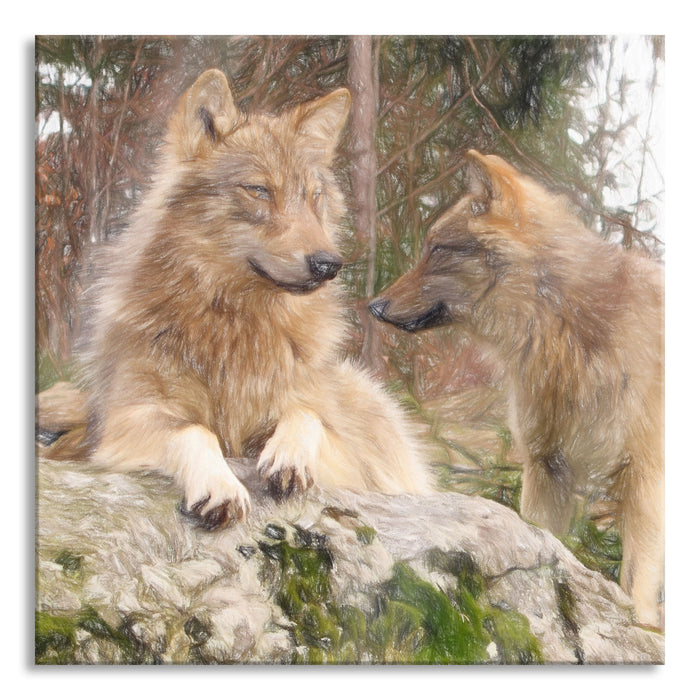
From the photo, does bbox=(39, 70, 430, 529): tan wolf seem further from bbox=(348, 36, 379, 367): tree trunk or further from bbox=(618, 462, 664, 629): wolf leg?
bbox=(618, 462, 664, 629): wolf leg

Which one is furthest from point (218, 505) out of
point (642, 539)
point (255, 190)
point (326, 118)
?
point (642, 539)

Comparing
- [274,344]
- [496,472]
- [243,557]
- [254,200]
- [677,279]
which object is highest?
[254,200]

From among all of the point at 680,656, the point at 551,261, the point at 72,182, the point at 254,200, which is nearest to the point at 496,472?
the point at 551,261

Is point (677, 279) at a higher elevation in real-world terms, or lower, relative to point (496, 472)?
higher

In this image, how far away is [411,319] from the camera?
2.37 m

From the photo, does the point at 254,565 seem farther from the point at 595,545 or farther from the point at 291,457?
the point at 595,545

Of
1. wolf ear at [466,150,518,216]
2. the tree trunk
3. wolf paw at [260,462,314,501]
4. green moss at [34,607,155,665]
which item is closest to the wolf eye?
the tree trunk

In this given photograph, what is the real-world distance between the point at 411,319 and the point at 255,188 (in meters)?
0.61

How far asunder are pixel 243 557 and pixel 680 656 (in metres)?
1.40

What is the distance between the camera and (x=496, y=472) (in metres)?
2.38

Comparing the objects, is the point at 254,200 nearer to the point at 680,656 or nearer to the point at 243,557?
the point at 243,557

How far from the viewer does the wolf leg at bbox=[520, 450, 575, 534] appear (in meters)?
2.38

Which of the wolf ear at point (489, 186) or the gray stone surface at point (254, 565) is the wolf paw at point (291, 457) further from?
the wolf ear at point (489, 186)

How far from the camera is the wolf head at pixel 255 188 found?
2.27 meters
